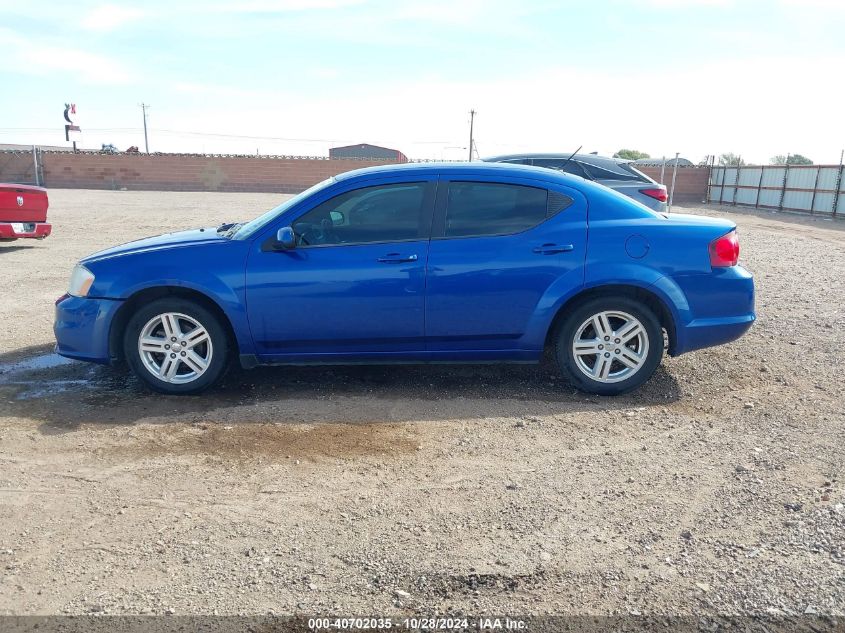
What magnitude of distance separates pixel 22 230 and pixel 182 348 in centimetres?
949

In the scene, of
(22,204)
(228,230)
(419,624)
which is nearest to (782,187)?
(22,204)

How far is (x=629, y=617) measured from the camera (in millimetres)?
2795

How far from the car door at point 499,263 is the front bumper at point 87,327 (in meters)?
2.33

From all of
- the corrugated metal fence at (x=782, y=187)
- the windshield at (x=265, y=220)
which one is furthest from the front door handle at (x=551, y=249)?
the corrugated metal fence at (x=782, y=187)

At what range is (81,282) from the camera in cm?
530

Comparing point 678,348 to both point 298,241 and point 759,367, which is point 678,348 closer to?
point 759,367

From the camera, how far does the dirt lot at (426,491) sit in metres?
2.96

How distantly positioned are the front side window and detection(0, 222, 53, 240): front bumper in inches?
385

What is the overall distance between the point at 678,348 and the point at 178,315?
3.66 m

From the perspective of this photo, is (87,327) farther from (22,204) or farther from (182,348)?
(22,204)

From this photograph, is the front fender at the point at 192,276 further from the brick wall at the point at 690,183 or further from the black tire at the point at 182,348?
the brick wall at the point at 690,183

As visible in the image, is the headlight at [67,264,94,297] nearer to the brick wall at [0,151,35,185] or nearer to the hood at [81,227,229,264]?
the hood at [81,227,229,264]

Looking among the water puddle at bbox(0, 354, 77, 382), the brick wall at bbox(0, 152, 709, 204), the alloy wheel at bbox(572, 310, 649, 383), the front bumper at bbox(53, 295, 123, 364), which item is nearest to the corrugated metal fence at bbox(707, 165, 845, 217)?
the brick wall at bbox(0, 152, 709, 204)

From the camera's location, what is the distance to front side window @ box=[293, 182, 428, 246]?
523 centimetres
